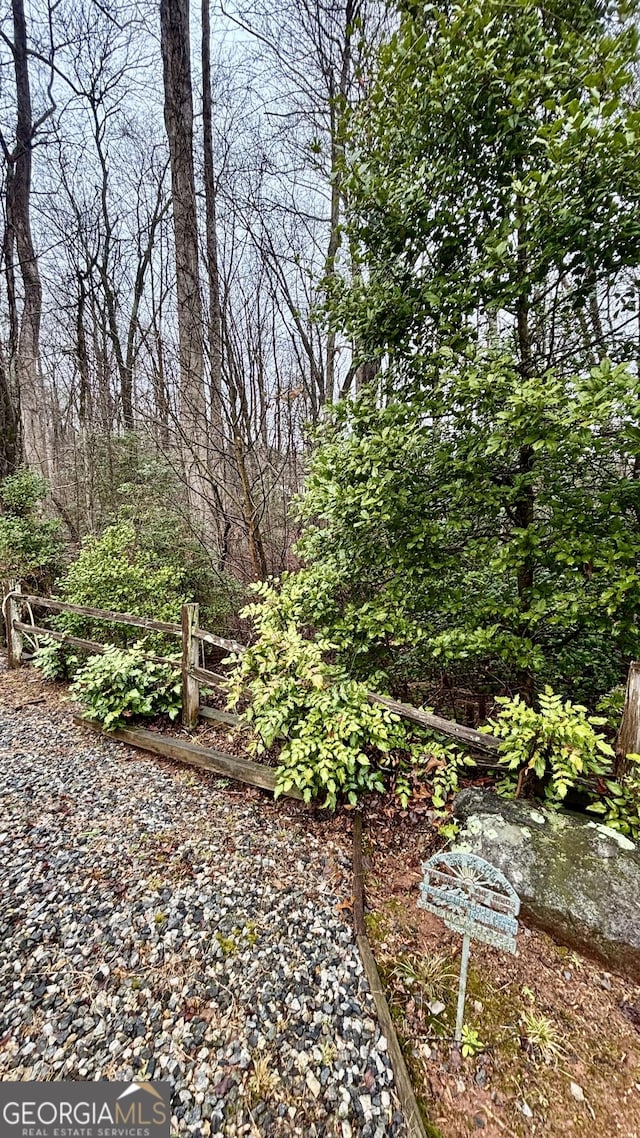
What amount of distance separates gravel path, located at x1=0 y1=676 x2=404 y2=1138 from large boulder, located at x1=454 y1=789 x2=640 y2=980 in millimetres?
935

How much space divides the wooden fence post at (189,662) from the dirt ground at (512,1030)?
232cm

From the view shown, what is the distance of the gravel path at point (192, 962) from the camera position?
166 cm

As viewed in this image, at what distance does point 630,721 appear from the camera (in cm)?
252

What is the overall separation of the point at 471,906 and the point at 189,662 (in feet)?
10.3

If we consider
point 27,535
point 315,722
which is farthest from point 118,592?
point 315,722

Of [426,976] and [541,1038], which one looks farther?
[426,976]

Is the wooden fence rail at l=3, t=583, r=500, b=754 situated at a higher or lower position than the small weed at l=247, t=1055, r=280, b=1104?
higher

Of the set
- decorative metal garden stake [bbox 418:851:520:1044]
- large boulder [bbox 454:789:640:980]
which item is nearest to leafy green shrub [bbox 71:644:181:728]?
large boulder [bbox 454:789:640:980]

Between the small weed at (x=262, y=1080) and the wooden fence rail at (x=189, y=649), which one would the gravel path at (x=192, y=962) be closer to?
the small weed at (x=262, y=1080)

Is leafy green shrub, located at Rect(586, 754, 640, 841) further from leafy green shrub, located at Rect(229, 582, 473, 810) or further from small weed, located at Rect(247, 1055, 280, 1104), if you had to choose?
small weed, located at Rect(247, 1055, 280, 1104)

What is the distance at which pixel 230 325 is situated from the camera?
515 cm

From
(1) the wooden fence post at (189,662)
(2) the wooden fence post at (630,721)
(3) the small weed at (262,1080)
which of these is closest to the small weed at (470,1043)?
(3) the small weed at (262,1080)

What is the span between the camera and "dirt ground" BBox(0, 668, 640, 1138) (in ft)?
5.21

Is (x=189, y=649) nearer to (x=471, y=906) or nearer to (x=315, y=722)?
(x=315, y=722)
